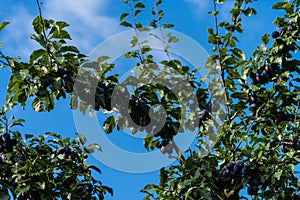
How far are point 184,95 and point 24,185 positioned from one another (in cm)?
127

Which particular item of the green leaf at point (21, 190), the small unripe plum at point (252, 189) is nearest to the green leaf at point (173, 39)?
the small unripe plum at point (252, 189)

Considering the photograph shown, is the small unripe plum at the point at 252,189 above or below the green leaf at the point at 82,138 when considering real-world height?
below

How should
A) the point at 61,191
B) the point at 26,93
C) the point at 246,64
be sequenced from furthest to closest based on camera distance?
1. the point at 246,64
2. the point at 61,191
3. the point at 26,93

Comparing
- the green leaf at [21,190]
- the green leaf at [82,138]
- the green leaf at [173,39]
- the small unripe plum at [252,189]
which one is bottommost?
the green leaf at [21,190]

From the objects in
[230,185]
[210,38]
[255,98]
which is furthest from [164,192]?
[210,38]

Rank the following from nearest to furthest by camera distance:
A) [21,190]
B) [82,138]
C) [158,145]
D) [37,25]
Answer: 1. [37,25]
2. [21,190]
3. [158,145]
4. [82,138]

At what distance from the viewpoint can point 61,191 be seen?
3.52 metres

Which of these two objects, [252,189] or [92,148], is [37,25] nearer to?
[92,148]

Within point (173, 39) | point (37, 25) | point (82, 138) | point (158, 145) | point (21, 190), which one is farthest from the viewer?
point (82, 138)

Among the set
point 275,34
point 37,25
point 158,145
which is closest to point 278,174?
point 158,145

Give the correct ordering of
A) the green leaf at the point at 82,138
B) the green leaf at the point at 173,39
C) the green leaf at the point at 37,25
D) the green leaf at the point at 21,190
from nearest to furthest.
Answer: the green leaf at the point at 37,25 < the green leaf at the point at 21,190 < the green leaf at the point at 173,39 < the green leaf at the point at 82,138

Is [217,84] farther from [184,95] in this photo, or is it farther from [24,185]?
[24,185]

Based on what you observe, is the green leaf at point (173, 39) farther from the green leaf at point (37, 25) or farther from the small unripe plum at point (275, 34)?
the green leaf at point (37, 25)

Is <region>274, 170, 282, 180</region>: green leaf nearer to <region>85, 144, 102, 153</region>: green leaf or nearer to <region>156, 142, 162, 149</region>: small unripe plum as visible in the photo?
<region>156, 142, 162, 149</region>: small unripe plum
